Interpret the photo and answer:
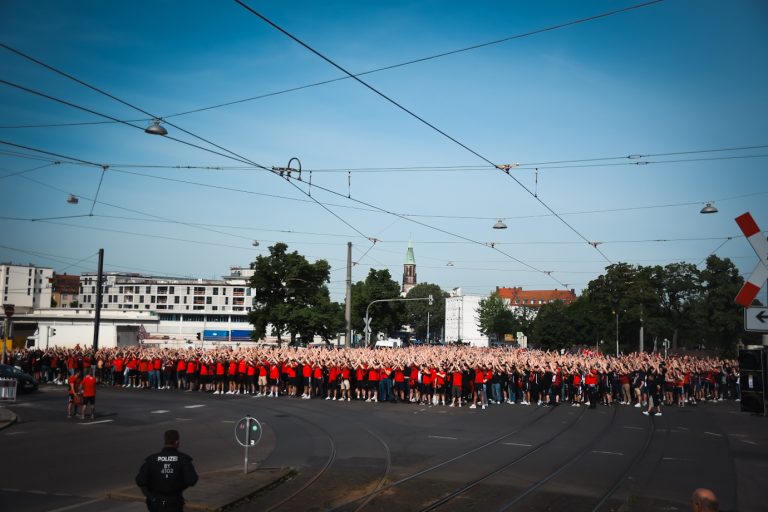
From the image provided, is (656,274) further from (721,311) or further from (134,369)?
(134,369)

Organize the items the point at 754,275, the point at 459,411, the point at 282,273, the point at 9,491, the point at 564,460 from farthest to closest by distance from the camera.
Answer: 1. the point at 282,273
2. the point at 459,411
3. the point at 564,460
4. the point at 9,491
5. the point at 754,275

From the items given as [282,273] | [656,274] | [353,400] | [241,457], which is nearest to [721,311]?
[656,274]

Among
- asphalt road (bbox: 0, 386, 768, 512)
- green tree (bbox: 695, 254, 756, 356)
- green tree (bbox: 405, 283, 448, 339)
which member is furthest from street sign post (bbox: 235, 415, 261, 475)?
green tree (bbox: 405, 283, 448, 339)

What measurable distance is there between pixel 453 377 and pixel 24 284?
410ft

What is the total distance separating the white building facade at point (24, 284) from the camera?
113938 millimetres

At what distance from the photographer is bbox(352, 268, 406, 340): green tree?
9081 cm

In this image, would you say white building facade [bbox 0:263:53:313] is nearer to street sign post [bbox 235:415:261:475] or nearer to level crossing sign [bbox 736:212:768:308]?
street sign post [bbox 235:415:261:475]

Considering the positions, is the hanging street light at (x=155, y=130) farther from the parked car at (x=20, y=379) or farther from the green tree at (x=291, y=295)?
the green tree at (x=291, y=295)

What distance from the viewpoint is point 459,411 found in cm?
2431

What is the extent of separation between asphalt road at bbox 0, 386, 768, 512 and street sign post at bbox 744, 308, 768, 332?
447cm

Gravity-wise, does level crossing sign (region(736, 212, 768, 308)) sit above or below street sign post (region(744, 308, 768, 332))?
above

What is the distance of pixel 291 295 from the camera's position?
6056cm

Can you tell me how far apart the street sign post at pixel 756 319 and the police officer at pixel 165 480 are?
563cm

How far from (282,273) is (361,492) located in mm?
49897
